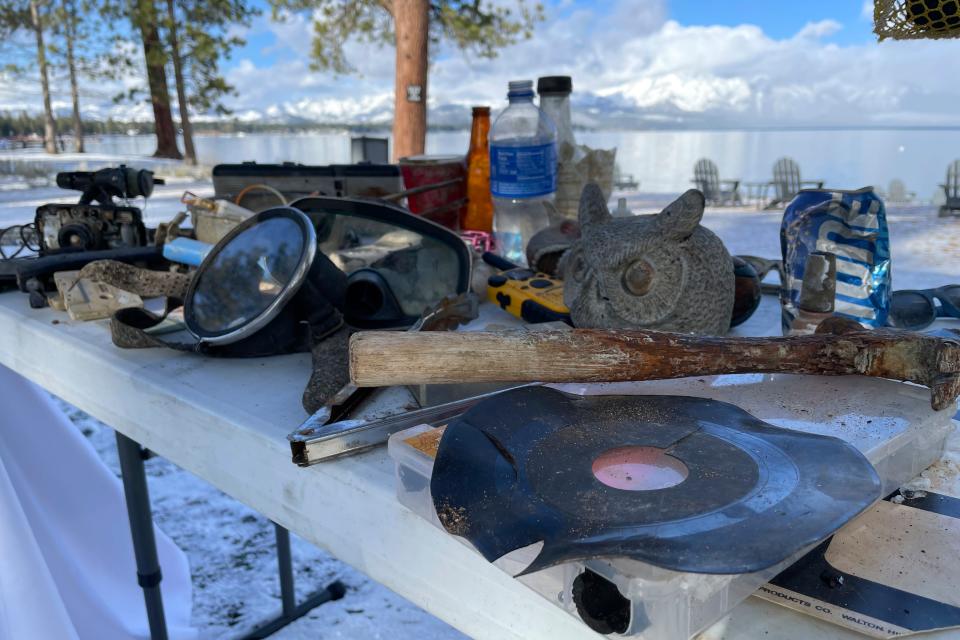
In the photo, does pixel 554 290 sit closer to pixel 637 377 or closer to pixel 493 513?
pixel 637 377

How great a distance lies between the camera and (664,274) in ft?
2.68

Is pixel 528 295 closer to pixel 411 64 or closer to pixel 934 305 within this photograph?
pixel 934 305

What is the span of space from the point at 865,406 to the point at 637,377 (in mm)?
213

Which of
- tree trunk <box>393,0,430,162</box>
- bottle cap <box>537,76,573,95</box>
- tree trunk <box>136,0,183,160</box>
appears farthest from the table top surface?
tree trunk <box>136,0,183,160</box>

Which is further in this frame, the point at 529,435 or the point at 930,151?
the point at 930,151


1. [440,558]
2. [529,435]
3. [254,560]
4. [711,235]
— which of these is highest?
[711,235]

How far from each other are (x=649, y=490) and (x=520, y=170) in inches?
37.2

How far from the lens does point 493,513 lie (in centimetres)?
44

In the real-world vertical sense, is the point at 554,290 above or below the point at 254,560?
above

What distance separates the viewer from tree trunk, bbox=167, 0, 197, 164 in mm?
11547

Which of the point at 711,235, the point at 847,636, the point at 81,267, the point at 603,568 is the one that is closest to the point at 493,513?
the point at 603,568

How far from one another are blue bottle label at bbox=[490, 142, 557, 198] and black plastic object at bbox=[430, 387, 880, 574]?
796 mm

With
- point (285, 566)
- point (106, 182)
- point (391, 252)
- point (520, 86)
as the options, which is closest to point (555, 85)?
point (520, 86)

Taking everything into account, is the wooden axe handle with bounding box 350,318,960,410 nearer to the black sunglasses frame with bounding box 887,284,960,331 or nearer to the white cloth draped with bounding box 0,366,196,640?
the black sunglasses frame with bounding box 887,284,960,331
